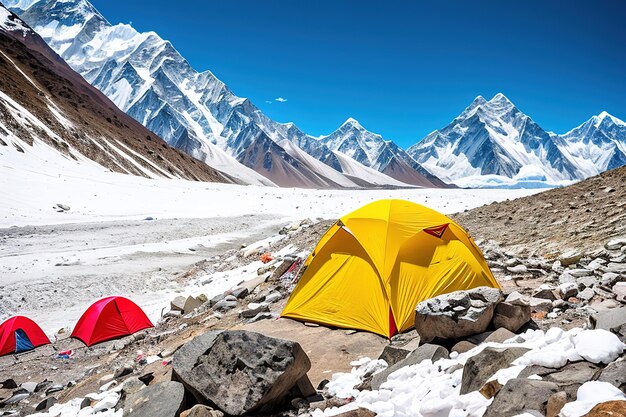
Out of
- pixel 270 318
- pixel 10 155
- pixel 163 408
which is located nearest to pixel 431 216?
pixel 270 318

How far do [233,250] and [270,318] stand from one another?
1365cm

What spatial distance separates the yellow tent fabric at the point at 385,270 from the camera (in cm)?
789

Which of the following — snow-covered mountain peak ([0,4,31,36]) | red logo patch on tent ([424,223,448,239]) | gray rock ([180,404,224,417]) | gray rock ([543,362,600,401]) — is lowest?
gray rock ([180,404,224,417])

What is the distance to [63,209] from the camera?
30.6 m

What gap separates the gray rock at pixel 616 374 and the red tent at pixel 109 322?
11.6m

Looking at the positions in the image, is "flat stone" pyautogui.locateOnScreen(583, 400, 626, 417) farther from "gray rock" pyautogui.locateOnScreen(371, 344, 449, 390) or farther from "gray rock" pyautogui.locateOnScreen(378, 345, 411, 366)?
"gray rock" pyautogui.locateOnScreen(378, 345, 411, 366)

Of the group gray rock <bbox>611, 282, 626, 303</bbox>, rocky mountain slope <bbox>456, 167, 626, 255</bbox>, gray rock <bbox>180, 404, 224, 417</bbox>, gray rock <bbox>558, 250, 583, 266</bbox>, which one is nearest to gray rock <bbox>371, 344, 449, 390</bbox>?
gray rock <bbox>180, 404, 224, 417</bbox>

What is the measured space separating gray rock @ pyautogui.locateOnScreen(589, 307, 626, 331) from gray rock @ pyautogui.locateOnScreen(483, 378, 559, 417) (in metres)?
1.33

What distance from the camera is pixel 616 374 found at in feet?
10.5

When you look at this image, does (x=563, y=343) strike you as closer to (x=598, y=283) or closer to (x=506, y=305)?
(x=506, y=305)

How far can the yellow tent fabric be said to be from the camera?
7887mm

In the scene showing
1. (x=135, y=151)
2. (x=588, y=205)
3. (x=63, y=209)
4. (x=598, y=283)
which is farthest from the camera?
(x=135, y=151)

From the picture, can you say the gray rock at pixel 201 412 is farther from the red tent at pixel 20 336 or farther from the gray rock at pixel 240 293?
the red tent at pixel 20 336

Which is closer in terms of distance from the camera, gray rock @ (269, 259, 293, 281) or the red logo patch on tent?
the red logo patch on tent
